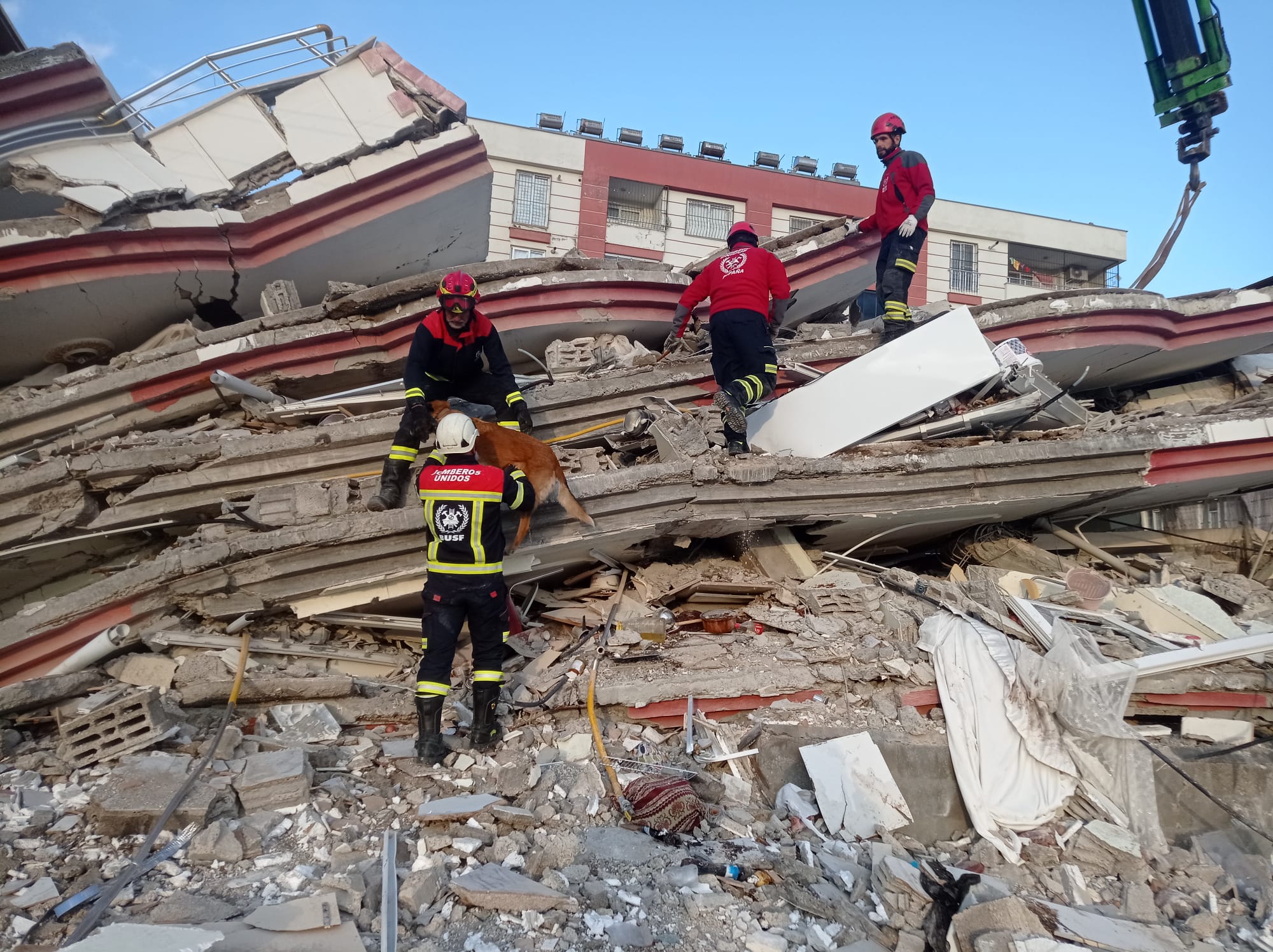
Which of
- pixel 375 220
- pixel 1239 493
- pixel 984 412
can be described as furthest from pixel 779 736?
pixel 375 220

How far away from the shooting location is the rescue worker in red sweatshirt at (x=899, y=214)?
669 cm

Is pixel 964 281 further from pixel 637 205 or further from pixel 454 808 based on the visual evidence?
pixel 454 808

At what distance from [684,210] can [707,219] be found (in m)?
0.64

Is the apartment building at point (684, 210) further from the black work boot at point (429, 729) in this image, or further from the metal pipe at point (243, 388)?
the black work boot at point (429, 729)

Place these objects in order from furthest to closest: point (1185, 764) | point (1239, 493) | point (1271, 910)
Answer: point (1239, 493) → point (1185, 764) → point (1271, 910)

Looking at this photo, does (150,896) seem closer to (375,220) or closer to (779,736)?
(779,736)

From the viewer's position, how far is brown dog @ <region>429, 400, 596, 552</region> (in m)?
5.02

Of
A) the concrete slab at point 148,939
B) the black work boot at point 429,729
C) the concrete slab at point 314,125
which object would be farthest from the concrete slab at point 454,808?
the concrete slab at point 314,125

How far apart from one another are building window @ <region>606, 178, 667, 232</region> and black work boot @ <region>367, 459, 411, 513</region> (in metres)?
14.4

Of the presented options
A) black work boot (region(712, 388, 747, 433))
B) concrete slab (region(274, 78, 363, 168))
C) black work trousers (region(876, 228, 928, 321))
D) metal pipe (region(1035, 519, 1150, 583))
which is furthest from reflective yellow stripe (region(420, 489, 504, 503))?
metal pipe (region(1035, 519, 1150, 583))

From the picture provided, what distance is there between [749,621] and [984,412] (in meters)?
2.65

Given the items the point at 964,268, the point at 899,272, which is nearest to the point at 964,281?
the point at 964,268

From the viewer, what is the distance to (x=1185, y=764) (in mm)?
4230

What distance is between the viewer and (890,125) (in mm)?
6766
